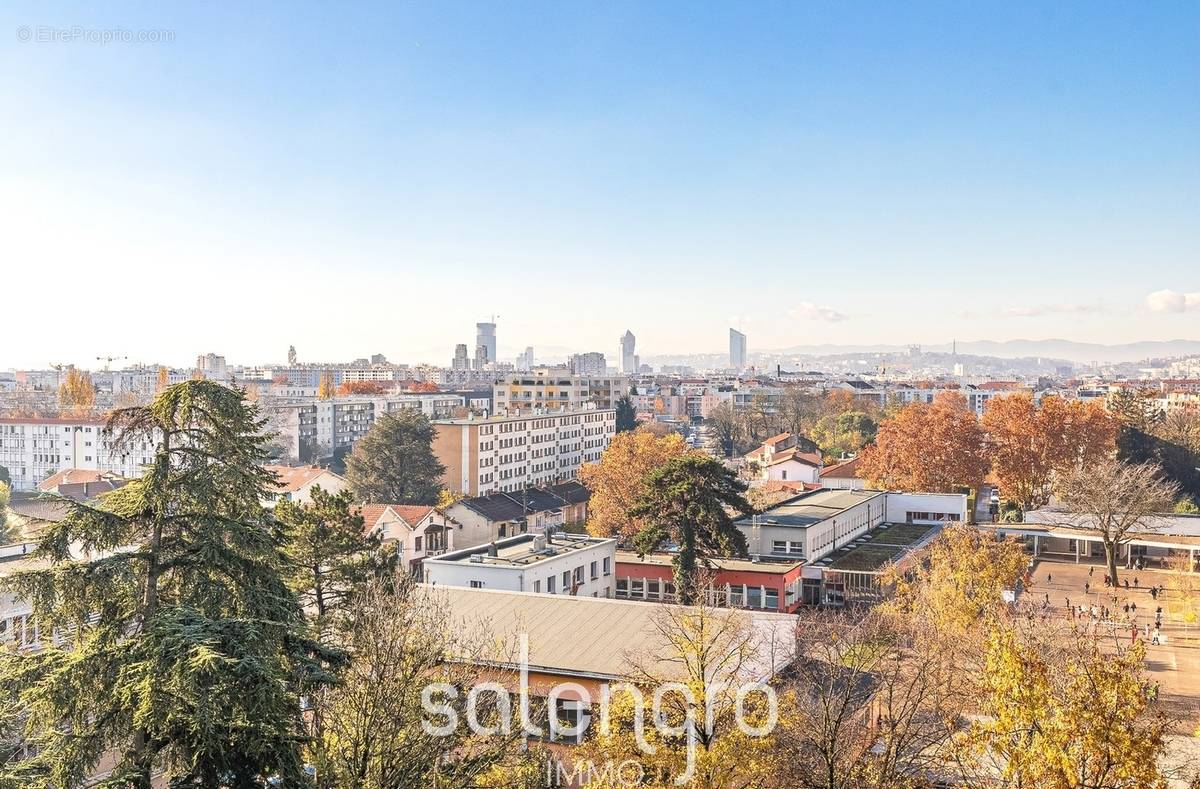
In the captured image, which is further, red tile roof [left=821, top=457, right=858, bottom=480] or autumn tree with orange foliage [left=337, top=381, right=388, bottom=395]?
autumn tree with orange foliage [left=337, top=381, right=388, bottom=395]

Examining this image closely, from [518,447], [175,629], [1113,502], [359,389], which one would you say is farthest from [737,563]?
[359,389]

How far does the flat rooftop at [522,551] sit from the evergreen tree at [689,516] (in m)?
2.34

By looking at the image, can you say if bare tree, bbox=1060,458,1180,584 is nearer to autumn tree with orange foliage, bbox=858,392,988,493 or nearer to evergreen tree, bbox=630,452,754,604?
autumn tree with orange foliage, bbox=858,392,988,493

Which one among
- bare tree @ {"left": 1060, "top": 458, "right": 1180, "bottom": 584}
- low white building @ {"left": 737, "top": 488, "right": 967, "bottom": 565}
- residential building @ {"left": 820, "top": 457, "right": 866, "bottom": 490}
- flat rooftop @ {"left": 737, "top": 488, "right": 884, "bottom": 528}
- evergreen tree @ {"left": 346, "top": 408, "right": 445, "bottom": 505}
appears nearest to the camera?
low white building @ {"left": 737, "top": 488, "right": 967, "bottom": 565}

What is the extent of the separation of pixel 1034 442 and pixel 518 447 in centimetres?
3204

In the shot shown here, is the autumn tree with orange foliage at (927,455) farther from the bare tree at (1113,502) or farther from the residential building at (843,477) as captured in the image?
the bare tree at (1113,502)

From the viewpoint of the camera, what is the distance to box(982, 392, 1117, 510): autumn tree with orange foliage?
2170 inches

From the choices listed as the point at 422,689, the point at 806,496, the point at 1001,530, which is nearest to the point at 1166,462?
the point at 1001,530

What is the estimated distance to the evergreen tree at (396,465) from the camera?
5234cm

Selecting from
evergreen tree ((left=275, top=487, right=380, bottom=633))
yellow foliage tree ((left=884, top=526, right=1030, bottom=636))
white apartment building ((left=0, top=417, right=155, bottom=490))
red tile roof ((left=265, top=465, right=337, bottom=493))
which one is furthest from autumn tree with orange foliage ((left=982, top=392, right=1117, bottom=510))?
white apartment building ((left=0, top=417, right=155, bottom=490))

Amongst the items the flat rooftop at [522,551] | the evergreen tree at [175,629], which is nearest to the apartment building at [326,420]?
the flat rooftop at [522,551]

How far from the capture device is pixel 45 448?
72688 millimetres

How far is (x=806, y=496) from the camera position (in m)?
48.1

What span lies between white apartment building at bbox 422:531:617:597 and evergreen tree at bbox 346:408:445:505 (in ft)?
62.9
